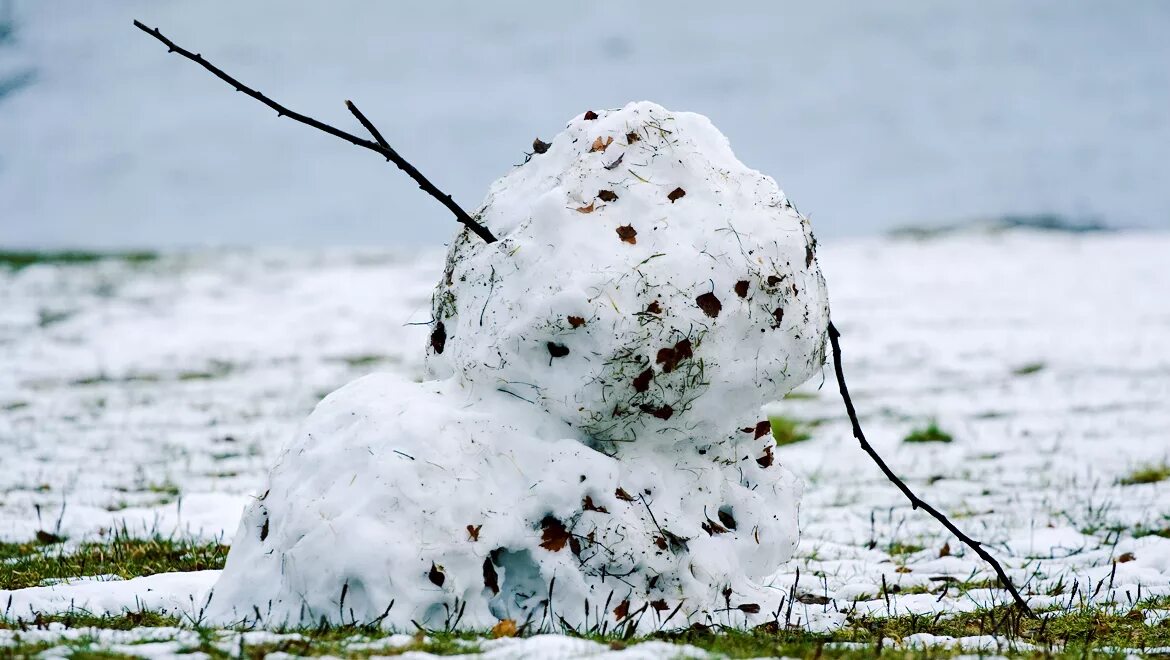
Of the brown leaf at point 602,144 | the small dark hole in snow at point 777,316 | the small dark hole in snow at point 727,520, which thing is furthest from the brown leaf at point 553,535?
the brown leaf at point 602,144

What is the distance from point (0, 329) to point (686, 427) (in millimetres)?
22134

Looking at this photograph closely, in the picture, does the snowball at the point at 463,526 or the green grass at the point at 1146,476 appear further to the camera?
the green grass at the point at 1146,476

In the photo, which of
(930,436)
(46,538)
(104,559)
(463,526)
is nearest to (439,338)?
(463,526)

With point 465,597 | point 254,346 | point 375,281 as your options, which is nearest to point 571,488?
point 465,597

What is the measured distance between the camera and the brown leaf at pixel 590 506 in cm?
365

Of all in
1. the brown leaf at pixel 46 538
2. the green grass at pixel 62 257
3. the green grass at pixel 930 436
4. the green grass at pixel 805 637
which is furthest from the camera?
the green grass at pixel 62 257

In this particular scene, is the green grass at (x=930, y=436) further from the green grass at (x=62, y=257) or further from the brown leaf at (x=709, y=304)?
the green grass at (x=62, y=257)

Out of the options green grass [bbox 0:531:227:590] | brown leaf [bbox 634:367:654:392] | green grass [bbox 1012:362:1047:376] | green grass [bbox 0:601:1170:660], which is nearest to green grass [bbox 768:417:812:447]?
green grass [bbox 1012:362:1047:376]

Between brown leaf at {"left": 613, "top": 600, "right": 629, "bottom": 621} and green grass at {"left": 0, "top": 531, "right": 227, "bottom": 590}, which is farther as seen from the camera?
green grass at {"left": 0, "top": 531, "right": 227, "bottom": 590}

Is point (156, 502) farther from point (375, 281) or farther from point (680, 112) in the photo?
point (375, 281)

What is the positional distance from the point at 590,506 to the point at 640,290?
81cm

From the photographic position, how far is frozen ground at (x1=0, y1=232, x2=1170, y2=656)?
216 inches

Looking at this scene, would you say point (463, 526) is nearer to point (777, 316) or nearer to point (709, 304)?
point (709, 304)

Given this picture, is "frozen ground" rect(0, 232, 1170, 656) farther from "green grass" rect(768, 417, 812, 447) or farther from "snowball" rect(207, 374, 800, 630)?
"snowball" rect(207, 374, 800, 630)
